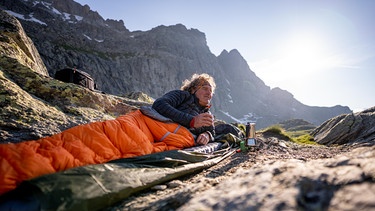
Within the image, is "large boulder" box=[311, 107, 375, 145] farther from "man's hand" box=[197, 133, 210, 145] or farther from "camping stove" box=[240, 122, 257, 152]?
"man's hand" box=[197, 133, 210, 145]

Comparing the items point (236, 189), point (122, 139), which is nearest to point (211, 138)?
point (122, 139)

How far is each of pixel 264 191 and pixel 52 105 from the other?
5.88m

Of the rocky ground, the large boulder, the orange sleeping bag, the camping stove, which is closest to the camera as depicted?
the rocky ground

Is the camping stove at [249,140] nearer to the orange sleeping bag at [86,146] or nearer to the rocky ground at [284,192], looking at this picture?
the orange sleeping bag at [86,146]

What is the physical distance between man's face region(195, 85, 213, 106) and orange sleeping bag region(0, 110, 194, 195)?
147cm

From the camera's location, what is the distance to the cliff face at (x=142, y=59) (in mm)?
71938

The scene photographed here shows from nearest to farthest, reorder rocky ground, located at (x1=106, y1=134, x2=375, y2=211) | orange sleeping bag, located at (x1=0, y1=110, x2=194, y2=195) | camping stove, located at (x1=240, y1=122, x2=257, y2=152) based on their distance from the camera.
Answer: rocky ground, located at (x1=106, y1=134, x2=375, y2=211) < orange sleeping bag, located at (x1=0, y1=110, x2=194, y2=195) < camping stove, located at (x1=240, y1=122, x2=257, y2=152)

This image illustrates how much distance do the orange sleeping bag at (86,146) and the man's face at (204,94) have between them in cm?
147

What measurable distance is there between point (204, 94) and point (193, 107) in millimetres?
480

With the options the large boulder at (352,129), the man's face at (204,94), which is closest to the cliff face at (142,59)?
the man's face at (204,94)

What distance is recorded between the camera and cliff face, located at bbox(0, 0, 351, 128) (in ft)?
236

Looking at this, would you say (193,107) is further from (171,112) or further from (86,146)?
(86,146)

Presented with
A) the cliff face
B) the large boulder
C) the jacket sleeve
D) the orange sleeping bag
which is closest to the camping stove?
the orange sleeping bag

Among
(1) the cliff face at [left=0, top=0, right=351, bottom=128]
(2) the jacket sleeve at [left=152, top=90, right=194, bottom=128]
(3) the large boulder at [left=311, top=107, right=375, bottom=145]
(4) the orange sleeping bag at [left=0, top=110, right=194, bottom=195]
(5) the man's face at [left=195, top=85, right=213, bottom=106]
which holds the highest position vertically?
(1) the cliff face at [left=0, top=0, right=351, bottom=128]
